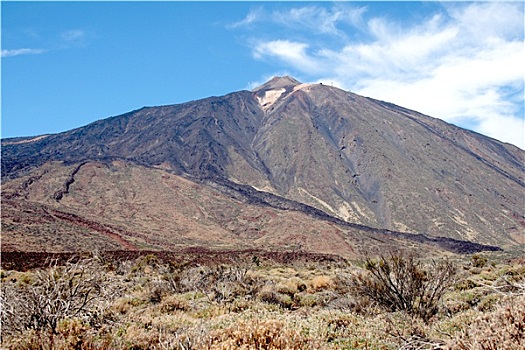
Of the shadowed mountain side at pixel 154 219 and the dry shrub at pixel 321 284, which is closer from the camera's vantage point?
the dry shrub at pixel 321 284

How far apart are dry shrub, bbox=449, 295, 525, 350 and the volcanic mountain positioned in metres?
44.3

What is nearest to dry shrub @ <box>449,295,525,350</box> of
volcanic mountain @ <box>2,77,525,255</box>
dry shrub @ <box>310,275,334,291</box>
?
dry shrub @ <box>310,275,334,291</box>

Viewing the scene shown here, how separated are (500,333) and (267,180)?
367 feet

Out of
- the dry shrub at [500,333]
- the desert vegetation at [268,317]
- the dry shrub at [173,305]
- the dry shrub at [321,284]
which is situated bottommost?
the dry shrub at [321,284]

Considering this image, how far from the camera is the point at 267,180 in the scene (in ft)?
379

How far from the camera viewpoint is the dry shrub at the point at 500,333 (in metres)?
3.46

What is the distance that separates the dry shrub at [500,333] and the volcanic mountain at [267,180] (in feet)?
145

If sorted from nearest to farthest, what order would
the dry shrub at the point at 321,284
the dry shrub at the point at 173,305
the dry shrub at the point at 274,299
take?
the dry shrub at the point at 173,305, the dry shrub at the point at 274,299, the dry shrub at the point at 321,284

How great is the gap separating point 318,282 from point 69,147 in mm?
142446

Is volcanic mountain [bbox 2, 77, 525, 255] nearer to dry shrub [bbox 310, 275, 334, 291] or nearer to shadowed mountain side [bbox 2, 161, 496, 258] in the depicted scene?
shadowed mountain side [bbox 2, 161, 496, 258]

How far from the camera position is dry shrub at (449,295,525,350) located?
3462 millimetres

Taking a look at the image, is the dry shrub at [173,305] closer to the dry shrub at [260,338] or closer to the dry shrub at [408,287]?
the dry shrub at [408,287]

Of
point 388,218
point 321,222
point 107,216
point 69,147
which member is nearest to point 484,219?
point 388,218

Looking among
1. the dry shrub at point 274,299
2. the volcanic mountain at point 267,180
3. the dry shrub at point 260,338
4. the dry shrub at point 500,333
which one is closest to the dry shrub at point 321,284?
the dry shrub at point 274,299
